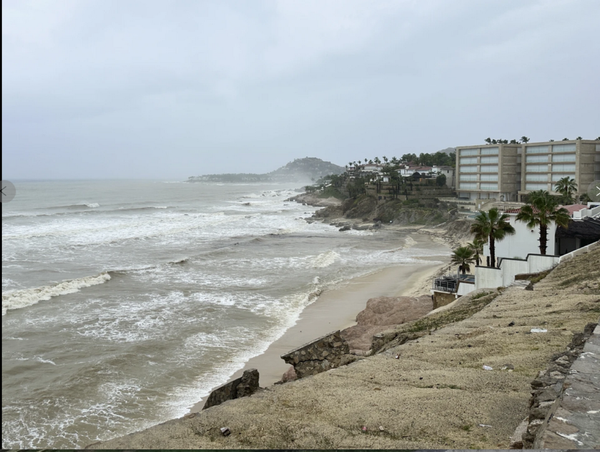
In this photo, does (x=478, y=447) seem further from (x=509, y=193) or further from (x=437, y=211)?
(x=509, y=193)

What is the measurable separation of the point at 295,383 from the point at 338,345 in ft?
11.1

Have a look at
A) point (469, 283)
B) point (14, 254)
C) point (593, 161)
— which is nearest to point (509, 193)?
point (593, 161)

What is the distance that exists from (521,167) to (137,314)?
6361 cm

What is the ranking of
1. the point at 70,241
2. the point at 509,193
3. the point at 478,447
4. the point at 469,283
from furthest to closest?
1. the point at 509,193
2. the point at 70,241
3. the point at 469,283
4. the point at 478,447

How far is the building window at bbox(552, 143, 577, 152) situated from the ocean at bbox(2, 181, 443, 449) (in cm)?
2990

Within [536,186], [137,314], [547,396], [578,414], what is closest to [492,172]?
[536,186]

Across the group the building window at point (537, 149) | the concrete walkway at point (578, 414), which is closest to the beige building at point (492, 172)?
the building window at point (537, 149)

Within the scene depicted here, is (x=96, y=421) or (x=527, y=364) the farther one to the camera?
(x=96, y=421)

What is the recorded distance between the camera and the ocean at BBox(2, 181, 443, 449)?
1373 cm

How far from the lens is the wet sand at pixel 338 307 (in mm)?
16736

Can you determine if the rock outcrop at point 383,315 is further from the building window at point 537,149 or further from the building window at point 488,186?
the building window at point 537,149

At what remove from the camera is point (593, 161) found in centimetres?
6400

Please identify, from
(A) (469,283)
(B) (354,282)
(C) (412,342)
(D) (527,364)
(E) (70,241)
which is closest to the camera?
(D) (527,364)

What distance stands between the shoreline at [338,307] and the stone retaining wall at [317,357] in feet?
10.8
